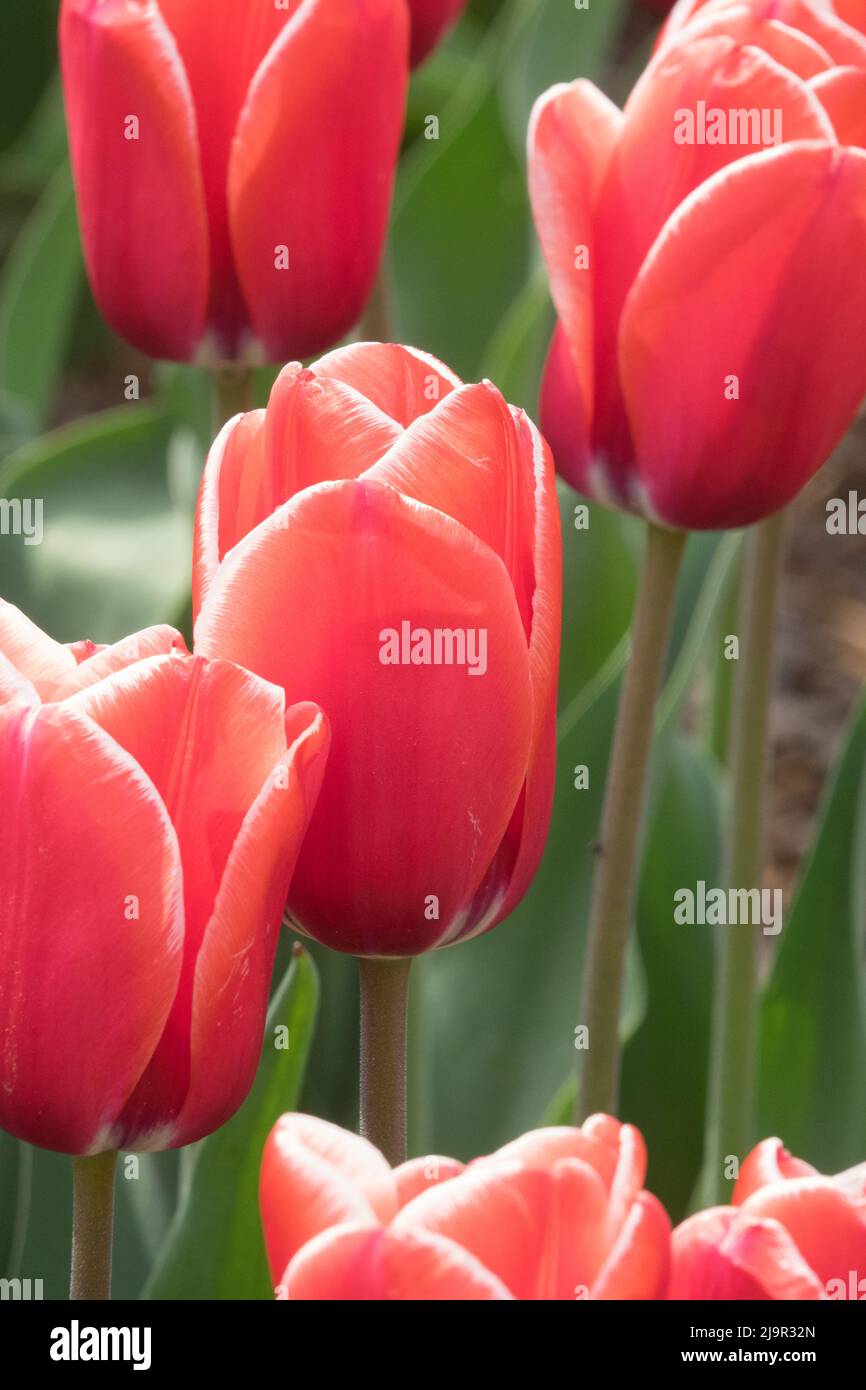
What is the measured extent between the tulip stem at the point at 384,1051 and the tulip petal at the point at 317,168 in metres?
0.30

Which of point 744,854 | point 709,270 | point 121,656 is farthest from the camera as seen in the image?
point 744,854

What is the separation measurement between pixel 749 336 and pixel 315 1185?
1.02 ft

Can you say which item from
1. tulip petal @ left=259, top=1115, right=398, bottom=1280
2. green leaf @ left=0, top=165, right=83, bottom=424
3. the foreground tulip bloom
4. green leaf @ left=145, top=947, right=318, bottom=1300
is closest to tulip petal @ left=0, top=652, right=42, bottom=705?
the foreground tulip bloom

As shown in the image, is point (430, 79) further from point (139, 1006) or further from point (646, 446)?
point (139, 1006)

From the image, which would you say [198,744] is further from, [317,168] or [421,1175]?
[317,168]

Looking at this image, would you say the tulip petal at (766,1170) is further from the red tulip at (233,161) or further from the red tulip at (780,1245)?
the red tulip at (233,161)

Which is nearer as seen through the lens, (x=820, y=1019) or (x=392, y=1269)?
(x=392, y=1269)

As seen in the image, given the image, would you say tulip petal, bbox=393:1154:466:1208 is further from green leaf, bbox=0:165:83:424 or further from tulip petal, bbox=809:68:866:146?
green leaf, bbox=0:165:83:424

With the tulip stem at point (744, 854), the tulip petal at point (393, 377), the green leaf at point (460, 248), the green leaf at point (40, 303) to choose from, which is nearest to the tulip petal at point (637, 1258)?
the tulip petal at point (393, 377)

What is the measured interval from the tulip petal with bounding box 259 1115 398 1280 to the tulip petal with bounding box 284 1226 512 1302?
0.01 meters

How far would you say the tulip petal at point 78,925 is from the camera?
36cm

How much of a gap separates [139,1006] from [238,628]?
0.08 m

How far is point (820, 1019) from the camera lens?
2.94 ft

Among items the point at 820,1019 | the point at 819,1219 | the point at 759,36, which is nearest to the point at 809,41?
the point at 759,36
